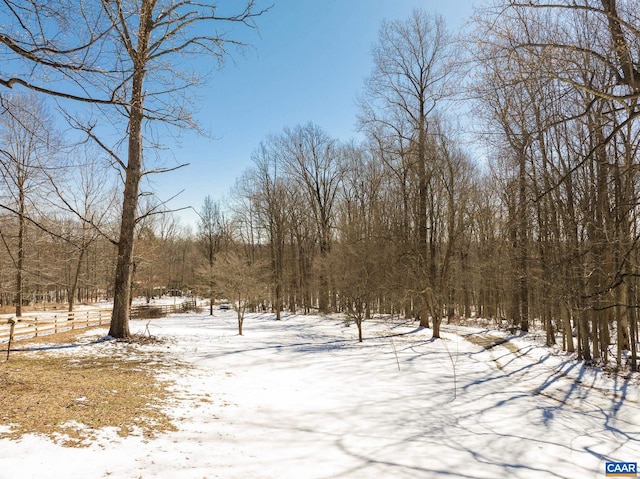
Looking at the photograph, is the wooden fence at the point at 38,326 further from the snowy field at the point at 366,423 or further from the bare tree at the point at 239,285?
the bare tree at the point at 239,285

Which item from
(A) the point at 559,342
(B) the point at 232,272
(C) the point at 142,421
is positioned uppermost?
(B) the point at 232,272

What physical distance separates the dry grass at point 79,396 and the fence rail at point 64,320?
5.58ft

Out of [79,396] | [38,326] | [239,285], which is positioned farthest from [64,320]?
[79,396]

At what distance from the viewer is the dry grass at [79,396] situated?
4.55 meters

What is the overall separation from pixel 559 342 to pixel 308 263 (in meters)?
25.9

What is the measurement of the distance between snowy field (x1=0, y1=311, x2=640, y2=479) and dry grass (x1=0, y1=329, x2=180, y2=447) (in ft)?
0.98

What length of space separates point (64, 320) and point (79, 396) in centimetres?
1757

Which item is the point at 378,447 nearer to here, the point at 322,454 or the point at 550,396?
the point at 322,454

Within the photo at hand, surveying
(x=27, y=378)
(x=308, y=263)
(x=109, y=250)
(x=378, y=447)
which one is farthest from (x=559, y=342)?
(x=109, y=250)

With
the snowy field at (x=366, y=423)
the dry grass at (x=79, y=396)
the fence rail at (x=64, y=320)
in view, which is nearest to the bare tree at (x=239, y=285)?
the fence rail at (x=64, y=320)

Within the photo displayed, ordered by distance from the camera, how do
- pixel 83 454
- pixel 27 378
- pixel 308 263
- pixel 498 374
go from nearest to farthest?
pixel 83 454
pixel 27 378
pixel 498 374
pixel 308 263

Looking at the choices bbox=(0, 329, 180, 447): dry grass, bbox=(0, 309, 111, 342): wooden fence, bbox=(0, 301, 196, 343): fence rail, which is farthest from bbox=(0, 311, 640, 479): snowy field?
bbox=(0, 301, 196, 343): fence rail

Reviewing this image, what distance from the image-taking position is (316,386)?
342 inches

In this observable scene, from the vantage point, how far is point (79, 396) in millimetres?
5688
